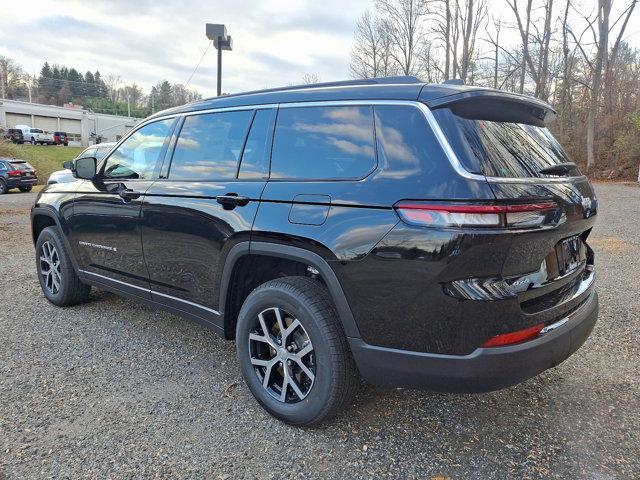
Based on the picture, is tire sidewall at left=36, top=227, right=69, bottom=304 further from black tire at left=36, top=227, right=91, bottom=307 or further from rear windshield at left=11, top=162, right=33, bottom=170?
rear windshield at left=11, top=162, right=33, bottom=170

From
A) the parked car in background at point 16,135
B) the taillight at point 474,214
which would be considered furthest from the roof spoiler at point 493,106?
the parked car in background at point 16,135

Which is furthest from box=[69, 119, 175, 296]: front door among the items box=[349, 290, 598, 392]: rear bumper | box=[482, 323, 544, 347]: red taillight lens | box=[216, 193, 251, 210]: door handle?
box=[482, 323, 544, 347]: red taillight lens

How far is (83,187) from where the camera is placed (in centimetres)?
410

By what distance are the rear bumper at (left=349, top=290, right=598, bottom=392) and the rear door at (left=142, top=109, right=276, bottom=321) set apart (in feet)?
3.42

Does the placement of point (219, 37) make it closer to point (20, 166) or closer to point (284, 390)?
→ point (284, 390)

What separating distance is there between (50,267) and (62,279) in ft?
1.01

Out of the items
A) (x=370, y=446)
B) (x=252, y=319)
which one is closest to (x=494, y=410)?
(x=370, y=446)

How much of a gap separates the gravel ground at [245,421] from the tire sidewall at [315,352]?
0.12 meters

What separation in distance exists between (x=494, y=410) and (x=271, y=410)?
4.34 feet

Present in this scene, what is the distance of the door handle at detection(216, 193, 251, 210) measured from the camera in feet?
9.11

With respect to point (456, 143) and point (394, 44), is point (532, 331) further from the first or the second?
point (394, 44)

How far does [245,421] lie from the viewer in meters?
2.70

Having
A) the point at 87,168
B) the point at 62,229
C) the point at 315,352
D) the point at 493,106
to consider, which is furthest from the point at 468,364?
the point at 62,229

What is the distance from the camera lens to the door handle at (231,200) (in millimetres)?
2777
